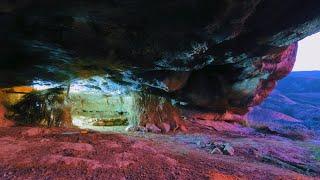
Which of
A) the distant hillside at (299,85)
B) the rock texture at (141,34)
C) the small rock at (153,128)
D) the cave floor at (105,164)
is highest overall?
the distant hillside at (299,85)

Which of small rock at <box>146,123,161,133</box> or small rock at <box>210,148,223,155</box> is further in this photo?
small rock at <box>146,123,161,133</box>

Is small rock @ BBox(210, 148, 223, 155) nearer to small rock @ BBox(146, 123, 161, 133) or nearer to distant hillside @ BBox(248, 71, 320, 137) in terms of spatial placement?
small rock @ BBox(146, 123, 161, 133)

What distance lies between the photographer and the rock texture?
3.23 meters

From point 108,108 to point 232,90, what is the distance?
12.9 ft

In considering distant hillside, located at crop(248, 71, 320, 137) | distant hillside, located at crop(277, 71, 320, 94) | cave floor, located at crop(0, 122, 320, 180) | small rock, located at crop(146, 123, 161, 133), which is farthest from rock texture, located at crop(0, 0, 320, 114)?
distant hillside, located at crop(277, 71, 320, 94)

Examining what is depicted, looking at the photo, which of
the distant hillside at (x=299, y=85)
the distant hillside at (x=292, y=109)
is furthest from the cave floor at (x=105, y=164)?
the distant hillside at (x=299, y=85)

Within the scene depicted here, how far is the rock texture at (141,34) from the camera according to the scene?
10.6ft

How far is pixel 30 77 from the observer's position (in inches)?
259

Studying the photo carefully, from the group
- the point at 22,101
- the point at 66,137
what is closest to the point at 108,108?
the point at 22,101

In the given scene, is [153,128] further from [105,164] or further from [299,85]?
[299,85]

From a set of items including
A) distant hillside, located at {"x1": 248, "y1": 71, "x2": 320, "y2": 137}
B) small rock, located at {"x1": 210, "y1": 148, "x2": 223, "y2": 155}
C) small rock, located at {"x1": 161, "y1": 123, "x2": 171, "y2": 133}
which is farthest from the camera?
distant hillside, located at {"x1": 248, "y1": 71, "x2": 320, "y2": 137}

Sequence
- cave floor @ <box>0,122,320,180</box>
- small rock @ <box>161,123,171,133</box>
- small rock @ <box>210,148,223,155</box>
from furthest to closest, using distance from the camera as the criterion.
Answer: small rock @ <box>161,123,171,133</box>, small rock @ <box>210,148,223,155</box>, cave floor @ <box>0,122,320,180</box>

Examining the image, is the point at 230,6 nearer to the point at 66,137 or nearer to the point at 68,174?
the point at 68,174

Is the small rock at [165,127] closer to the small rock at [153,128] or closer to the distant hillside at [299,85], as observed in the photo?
the small rock at [153,128]
